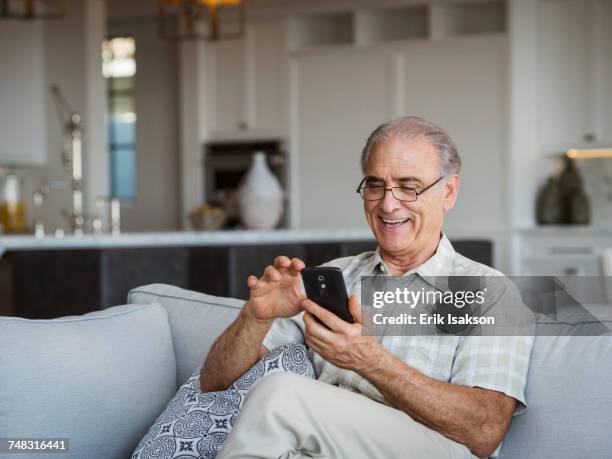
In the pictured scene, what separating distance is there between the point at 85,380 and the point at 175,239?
2.76m

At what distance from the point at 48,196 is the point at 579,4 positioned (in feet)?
13.2

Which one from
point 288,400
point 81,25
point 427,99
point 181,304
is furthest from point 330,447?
point 81,25

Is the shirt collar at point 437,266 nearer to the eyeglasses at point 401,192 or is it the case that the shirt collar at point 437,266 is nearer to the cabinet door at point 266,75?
the eyeglasses at point 401,192

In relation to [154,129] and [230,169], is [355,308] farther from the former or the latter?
[154,129]

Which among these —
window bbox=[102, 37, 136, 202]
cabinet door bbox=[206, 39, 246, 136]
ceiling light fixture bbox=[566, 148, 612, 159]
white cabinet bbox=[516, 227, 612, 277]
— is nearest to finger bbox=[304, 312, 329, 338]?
white cabinet bbox=[516, 227, 612, 277]

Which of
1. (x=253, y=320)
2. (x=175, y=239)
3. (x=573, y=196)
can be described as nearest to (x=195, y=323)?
(x=253, y=320)

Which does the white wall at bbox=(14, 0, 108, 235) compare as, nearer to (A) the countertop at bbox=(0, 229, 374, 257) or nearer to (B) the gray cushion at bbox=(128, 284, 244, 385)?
(A) the countertop at bbox=(0, 229, 374, 257)

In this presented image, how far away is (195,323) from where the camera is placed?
7.38 feet

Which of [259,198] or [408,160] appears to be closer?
[408,160]

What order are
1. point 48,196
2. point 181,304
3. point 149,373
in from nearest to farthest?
point 149,373 < point 181,304 < point 48,196

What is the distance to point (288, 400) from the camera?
4.96 feet

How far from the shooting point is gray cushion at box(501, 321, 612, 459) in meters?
1.68

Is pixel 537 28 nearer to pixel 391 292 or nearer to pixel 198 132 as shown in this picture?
pixel 198 132

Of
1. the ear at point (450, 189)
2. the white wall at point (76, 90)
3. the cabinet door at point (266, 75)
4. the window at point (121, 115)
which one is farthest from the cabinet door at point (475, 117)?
the ear at point (450, 189)
